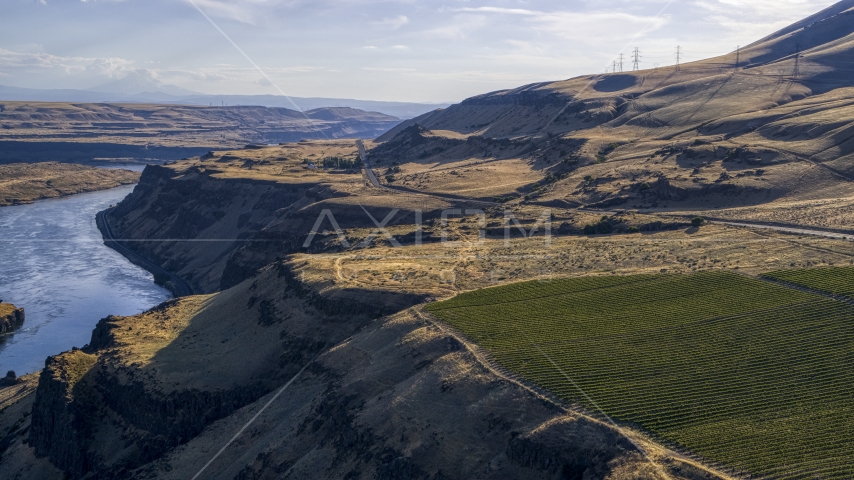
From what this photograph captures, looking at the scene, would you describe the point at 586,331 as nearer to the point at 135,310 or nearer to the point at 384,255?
the point at 384,255

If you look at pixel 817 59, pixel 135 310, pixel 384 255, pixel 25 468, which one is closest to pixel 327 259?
pixel 384 255

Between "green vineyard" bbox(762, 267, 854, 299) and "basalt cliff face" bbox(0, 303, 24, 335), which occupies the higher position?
"green vineyard" bbox(762, 267, 854, 299)

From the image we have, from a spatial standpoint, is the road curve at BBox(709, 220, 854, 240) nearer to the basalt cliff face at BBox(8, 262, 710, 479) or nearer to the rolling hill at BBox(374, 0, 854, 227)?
the rolling hill at BBox(374, 0, 854, 227)

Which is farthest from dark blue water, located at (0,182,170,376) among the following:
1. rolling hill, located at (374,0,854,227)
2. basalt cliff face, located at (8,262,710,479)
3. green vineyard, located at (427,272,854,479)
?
green vineyard, located at (427,272,854,479)

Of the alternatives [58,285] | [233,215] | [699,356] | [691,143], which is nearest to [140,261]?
[233,215]

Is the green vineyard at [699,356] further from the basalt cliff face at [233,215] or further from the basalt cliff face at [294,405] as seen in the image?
the basalt cliff face at [233,215]

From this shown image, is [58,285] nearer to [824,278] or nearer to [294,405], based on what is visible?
[294,405]
